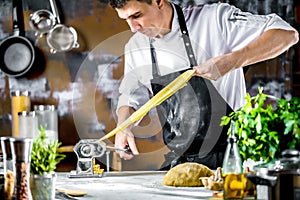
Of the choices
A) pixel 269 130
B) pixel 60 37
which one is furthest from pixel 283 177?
pixel 60 37

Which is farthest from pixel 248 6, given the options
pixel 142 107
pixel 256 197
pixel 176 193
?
pixel 256 197

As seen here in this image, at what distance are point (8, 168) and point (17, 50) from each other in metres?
2.55

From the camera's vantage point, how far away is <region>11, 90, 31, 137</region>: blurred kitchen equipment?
4.55m

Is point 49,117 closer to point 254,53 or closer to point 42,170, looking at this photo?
point 254,53

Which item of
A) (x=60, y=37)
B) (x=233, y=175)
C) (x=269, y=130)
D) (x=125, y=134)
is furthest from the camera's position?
(x=125, y=134)

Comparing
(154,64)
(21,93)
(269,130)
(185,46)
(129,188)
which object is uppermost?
(185,46)

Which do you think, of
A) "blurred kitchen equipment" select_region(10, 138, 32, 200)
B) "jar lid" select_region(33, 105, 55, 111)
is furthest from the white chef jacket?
"blurred kitchen equipment" select_region(10, 138, 32, 200)

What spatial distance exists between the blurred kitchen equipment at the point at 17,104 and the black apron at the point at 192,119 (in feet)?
2.93

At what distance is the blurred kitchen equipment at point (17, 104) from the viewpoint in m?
4.55

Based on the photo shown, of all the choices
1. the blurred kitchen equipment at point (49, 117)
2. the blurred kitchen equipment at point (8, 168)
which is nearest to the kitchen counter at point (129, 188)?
the blurred kitchen equipment at point (8, 168)

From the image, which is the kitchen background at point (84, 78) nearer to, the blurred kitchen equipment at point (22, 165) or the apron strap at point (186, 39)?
the apron strap at point (186, 39)

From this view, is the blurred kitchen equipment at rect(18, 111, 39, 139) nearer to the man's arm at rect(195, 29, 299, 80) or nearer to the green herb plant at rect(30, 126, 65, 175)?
the man's arm at rect(195, 29, 299, 80)

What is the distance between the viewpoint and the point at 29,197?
7.16ft

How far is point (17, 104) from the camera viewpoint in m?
4.56
